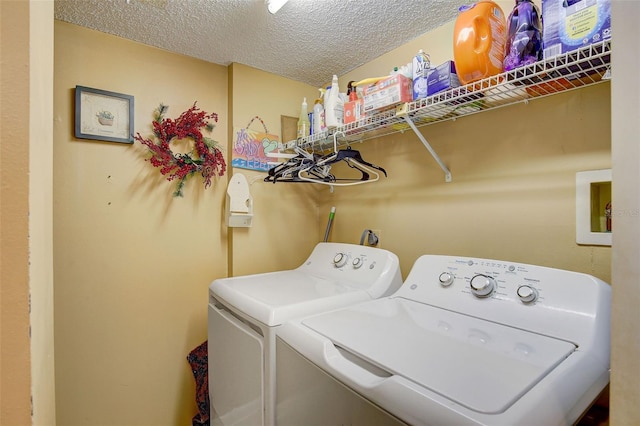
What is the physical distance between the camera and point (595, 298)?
0.92m

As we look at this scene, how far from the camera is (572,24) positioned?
0.91m

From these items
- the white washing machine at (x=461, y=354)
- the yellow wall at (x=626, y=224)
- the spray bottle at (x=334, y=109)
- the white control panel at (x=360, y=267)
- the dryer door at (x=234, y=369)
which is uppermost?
the spray bottle at (x=334, y=109)

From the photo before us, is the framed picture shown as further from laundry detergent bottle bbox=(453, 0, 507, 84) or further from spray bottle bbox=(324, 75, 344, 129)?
laundry detergent bottle bbox=(453, 0, 507, 84)

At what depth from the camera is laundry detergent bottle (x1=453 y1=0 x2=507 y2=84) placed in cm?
110

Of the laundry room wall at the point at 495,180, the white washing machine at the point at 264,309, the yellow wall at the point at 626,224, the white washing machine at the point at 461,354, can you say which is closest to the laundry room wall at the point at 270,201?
the white washing machine at the point at 264,309

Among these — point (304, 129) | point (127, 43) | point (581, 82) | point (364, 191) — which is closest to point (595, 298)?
point (581, 82)

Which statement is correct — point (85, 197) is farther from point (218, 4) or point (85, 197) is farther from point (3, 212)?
point (3, 212)

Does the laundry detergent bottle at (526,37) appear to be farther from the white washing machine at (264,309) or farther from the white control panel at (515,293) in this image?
the white washing machine at (264,309)

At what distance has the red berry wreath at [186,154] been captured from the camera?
1.81m

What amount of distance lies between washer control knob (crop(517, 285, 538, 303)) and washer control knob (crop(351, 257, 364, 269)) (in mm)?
742

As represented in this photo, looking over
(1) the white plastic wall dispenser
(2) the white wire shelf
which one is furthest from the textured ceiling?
(1) the white plastic wall dispenser

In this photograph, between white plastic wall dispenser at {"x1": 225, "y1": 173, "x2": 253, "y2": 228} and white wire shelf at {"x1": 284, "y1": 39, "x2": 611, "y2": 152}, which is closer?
white wire shelf at {"x1": 284, "y1": 39, "x2": 611, "y2": 152}

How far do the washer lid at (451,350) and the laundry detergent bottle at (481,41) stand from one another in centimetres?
90

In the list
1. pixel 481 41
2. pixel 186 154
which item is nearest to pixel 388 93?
pixel 481 41
